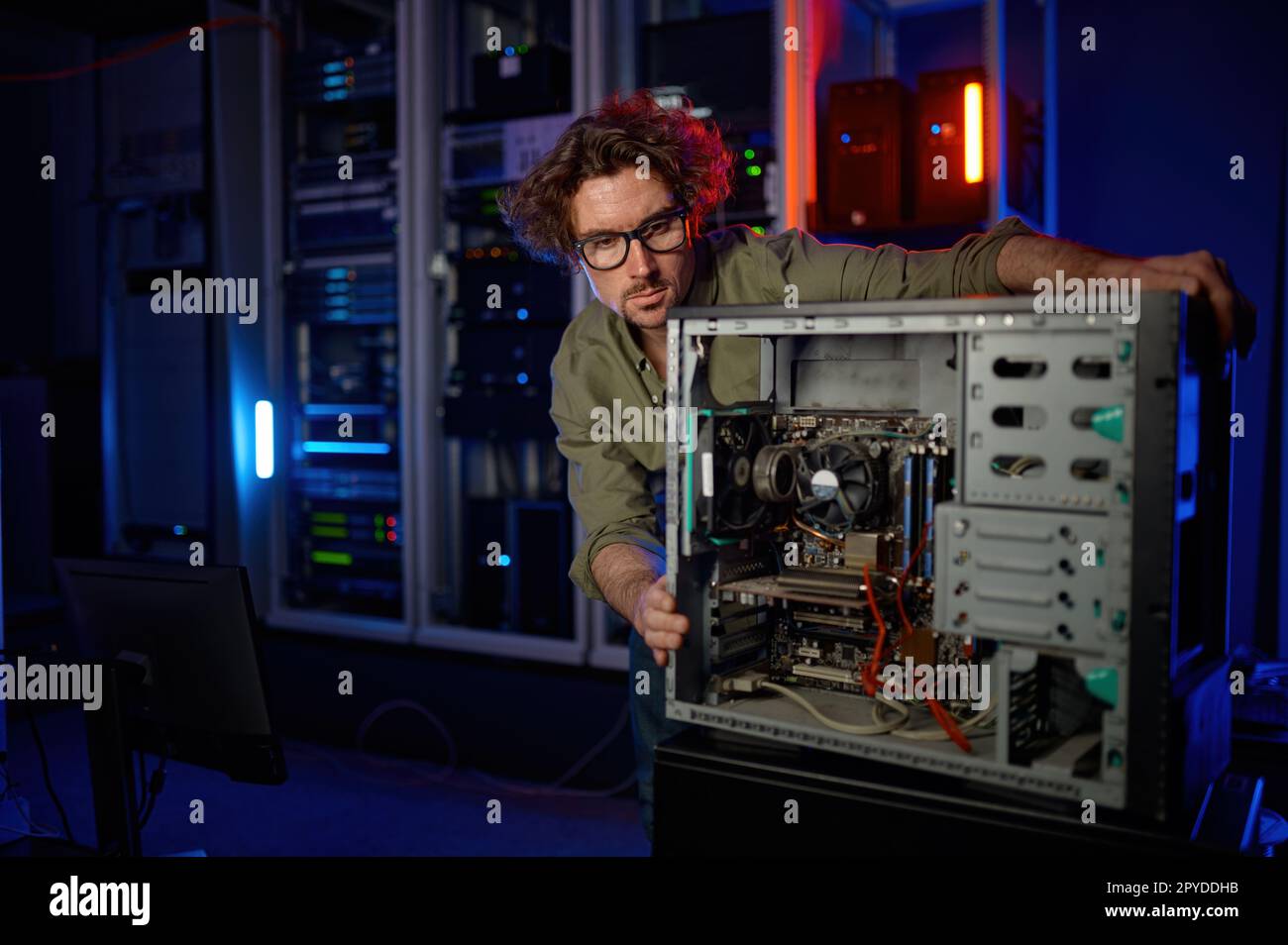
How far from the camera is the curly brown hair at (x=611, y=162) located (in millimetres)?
1578

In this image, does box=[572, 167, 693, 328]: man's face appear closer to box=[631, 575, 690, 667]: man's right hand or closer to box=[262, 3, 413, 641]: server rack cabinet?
box=[631, 575, 690, 667]: man's right hand

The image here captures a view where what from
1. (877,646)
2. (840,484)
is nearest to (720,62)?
(840,484)

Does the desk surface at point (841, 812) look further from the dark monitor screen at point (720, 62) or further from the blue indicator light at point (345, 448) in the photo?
the blue indicator light at point (345, 448)

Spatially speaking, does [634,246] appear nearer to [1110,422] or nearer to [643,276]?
[643,276]

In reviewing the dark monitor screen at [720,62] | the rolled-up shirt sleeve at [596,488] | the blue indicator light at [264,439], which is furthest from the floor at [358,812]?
the dark monitor screen at [720,62]

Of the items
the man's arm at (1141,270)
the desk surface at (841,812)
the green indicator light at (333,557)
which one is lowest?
the green indicator light at (333,557)

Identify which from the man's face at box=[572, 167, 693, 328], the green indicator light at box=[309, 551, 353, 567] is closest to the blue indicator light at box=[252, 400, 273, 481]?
the green indicator light at box=[309, 551, 353, 567]

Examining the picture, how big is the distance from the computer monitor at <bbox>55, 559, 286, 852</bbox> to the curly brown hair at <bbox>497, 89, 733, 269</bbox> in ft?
2.23

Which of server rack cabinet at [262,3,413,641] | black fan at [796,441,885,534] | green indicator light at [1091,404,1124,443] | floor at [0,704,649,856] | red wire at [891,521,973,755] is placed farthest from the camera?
server rack cabinet at [262,3,413,641]

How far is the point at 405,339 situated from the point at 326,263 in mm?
438

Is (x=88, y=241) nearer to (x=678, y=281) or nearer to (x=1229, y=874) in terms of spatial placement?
(x=678, y=281)

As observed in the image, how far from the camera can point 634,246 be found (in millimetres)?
1529

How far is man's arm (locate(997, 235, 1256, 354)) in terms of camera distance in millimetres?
1046

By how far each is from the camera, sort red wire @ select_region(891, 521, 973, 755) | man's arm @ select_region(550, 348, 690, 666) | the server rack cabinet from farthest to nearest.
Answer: the server rack cabinet → man's arm @ select_region(550, 348, 690, 666) → red wire @ select_region(891, 521, 973, 755)
